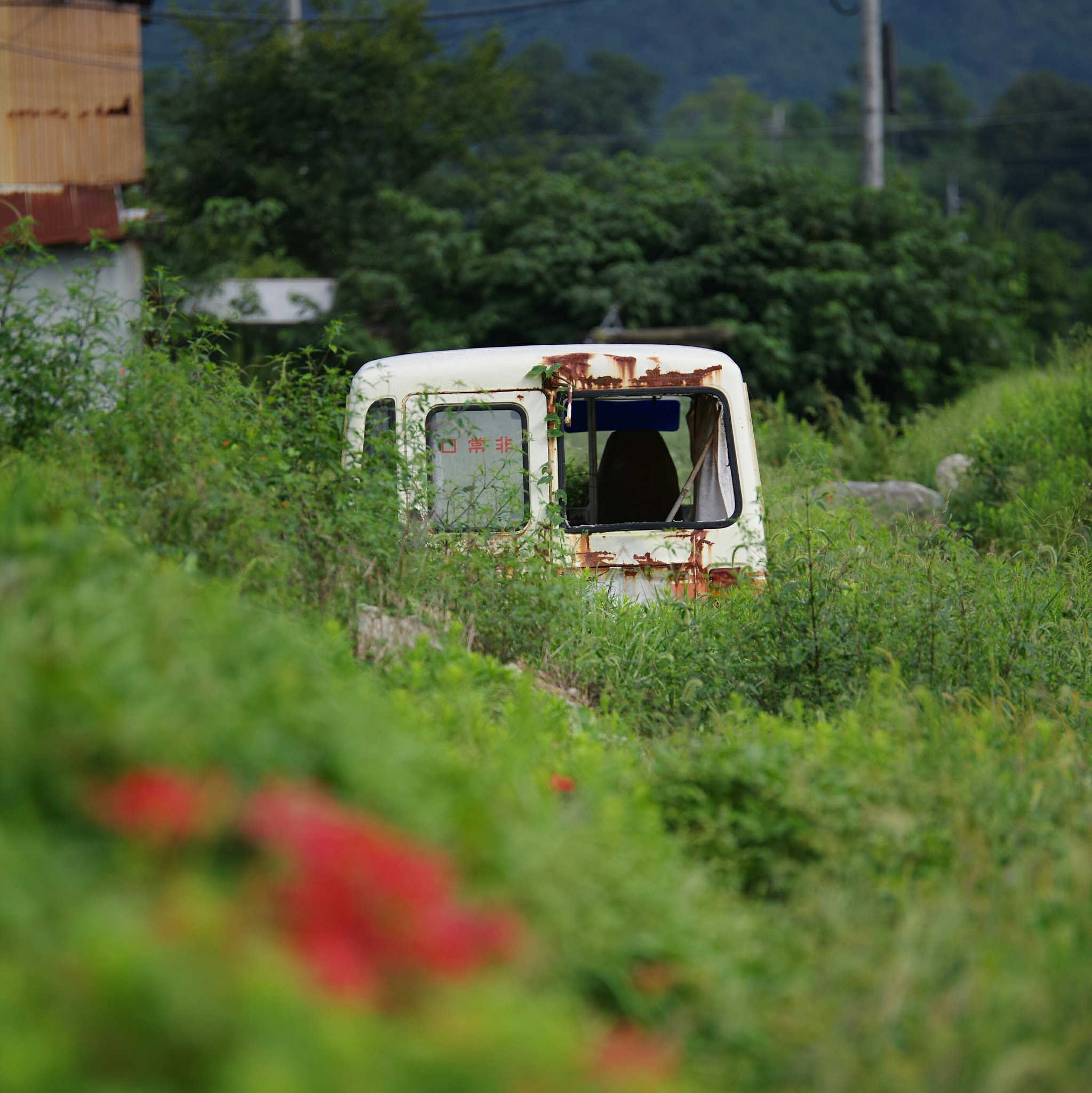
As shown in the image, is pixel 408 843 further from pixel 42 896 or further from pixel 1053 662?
pixel 1053 662

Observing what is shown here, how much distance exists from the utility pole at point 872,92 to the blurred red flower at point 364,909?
62.7ft

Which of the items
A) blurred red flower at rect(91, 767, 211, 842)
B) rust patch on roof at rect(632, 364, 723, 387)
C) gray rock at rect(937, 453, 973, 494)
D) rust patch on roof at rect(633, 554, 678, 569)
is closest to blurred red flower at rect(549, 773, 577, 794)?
blurred red flower at rect(91, 767, 211, 842)

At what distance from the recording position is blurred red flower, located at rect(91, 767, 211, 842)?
6.57 ft

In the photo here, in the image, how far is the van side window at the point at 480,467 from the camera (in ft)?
18.3

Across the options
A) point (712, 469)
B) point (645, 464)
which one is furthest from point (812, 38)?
point (712, 469)

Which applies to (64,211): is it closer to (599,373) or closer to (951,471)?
(599,373)

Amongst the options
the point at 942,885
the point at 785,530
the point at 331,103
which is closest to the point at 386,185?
the point at 331,103

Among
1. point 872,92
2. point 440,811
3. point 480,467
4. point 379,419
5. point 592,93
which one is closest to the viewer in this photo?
point 440,811

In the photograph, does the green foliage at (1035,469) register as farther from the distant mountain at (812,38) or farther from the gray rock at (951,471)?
the distant mountain at (812,38)

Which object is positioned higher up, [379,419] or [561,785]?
[379,419]

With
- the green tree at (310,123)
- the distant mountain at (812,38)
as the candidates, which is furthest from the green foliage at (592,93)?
the green tree at (310,123)

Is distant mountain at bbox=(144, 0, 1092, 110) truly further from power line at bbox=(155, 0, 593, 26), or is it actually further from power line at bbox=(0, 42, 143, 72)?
power line at bbox=(0, 42, 143, 72)

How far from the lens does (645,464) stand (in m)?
7.08

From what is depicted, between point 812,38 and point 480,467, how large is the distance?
131 meters
